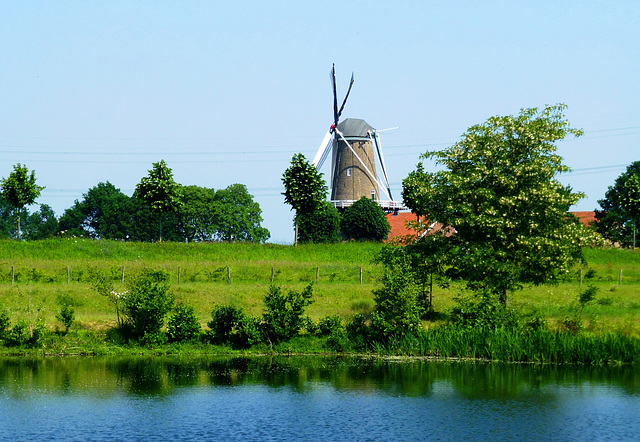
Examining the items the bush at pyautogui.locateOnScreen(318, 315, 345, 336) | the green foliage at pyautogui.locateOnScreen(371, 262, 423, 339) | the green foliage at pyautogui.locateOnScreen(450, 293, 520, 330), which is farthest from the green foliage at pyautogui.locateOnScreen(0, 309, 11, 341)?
the green foliage at pyautogui.locateOnScreen(450, 293, 520, 330)

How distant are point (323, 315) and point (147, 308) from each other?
37.4 feet

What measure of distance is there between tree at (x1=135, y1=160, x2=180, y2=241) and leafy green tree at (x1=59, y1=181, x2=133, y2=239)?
4880 centimetres

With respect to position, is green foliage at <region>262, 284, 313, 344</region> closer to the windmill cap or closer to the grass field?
the grass field

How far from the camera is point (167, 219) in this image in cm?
12975

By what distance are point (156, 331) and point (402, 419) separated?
1835cm

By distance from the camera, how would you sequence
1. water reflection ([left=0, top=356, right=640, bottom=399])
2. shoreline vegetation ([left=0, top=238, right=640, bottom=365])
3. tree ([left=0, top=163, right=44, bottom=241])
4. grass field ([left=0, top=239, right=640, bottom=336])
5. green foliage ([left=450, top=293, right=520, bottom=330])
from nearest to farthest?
water reflection ([left=0, top=356, right=640, bottom=399]) → shoreline vegetation ([left=0, top=238, right=640, bottom=365]) → green foliage ([left=450, top=293, right=520, bottom=330]) → grass field ([left=0, top=239, right=640, bottom=336]) → tree ([left=0, top=163, right=44, bottom=241])

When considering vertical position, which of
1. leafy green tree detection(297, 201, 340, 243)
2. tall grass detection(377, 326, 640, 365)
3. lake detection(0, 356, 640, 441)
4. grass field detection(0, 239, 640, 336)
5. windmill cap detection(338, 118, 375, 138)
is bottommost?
lake detection(0, 356, 640, 441)

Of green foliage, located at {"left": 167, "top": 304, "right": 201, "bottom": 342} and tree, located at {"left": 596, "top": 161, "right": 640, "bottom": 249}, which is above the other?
tree, located at {"left": 596, "top": 161, "right": 640, "bottom": 249}

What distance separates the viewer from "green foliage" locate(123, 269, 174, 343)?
38844 mm

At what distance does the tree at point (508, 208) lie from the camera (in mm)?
41594

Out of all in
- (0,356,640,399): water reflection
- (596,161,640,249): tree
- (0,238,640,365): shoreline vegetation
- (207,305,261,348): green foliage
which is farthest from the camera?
(596,161,640,249): tree

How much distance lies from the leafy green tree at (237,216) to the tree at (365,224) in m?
29.9

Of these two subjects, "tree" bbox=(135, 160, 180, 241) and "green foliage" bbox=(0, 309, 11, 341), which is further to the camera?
"tree" bbox=(135, 160, 180, 241)

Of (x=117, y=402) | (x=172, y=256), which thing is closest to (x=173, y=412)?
(x=117, y=402)
